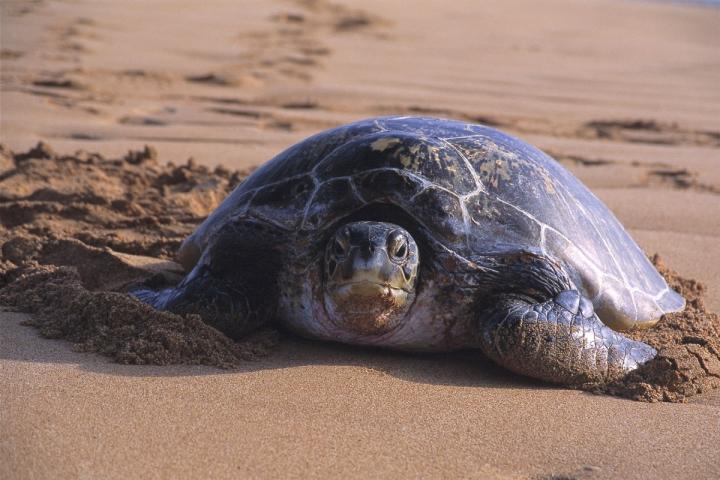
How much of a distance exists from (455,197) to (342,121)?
4.85 metres

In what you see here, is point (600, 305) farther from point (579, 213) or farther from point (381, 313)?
point (381, 313)

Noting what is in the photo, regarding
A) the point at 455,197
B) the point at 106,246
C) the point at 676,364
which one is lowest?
the point at 106,246

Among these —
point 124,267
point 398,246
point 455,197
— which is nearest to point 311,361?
point 398,246

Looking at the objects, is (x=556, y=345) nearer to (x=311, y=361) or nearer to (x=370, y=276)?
(x=370, y=276)

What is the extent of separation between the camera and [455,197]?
3375 millimetres

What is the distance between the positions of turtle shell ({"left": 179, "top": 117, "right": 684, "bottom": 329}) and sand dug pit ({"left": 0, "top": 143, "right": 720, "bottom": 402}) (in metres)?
0.27

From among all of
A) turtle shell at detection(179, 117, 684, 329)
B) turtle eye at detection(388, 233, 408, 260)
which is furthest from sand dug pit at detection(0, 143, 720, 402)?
turtle eye at detection(388, 233, 408, 260)

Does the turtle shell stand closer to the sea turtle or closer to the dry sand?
the sea turtle

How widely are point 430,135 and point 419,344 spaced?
85cm

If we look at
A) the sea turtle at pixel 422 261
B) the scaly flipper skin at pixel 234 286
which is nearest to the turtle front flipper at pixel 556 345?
the sea turtle at pixel 422 261

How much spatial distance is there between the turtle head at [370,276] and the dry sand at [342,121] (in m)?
0.16

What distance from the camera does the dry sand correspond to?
2.46 metres

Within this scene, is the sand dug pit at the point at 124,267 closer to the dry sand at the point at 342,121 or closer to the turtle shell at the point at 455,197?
the dry sand at the point at 342,121

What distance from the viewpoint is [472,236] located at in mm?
3338
